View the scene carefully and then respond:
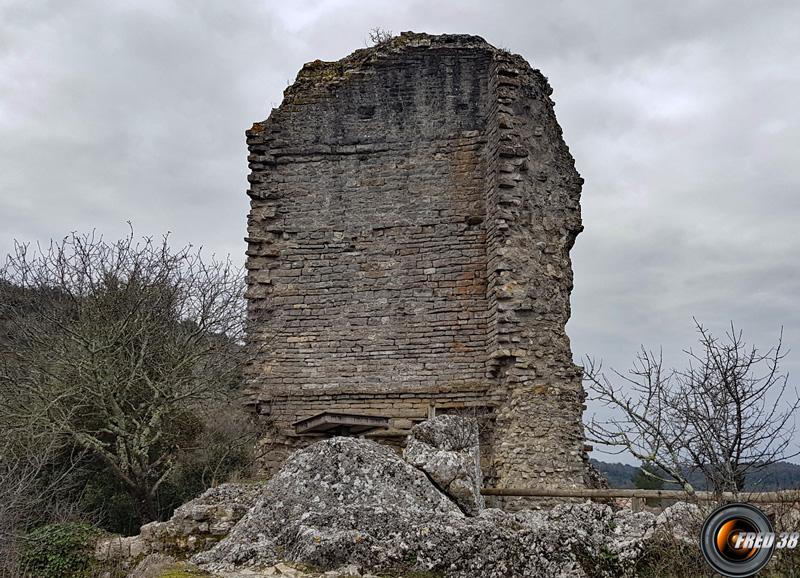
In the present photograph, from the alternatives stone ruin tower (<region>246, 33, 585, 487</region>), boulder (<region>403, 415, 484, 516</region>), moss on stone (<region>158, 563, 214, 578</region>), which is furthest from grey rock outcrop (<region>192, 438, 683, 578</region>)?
stone ruin tower (<region>246, 33, 585, 487</region>)

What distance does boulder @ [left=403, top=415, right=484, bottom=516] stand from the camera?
6.67m

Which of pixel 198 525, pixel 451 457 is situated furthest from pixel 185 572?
pixel 451 457

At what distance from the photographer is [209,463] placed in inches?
522

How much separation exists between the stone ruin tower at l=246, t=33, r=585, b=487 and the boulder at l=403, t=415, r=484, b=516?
3.44m

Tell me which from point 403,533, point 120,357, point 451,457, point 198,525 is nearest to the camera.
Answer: point 403,533

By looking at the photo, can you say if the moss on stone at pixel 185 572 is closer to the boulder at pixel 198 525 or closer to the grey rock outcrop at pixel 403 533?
the grey rock outcrop at pixel 403 533

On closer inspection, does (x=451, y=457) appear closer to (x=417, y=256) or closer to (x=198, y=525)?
(x=198, y=525)

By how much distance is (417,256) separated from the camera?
11914 millimetres

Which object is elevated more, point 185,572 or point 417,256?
point 417,256

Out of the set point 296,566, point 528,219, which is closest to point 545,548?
point 296,566

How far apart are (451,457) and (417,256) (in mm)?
5450

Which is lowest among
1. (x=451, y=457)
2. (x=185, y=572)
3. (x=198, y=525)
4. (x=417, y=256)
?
(x=185, y=572)

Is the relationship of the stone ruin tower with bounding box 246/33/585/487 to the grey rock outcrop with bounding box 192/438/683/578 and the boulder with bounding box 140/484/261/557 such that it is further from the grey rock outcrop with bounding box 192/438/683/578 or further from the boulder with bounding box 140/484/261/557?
the grey rock outcrop with bounding box 192/438/683/578

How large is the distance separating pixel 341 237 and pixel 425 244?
4.68 feet
